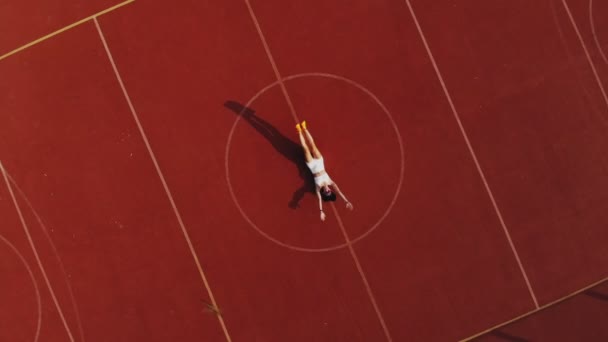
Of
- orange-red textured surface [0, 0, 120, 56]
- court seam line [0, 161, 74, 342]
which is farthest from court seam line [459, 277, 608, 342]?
orange-red textured surface [0, 0, 120, 56]

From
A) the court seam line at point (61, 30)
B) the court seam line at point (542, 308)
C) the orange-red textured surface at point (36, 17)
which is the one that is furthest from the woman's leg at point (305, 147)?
the court seam line at point (542, 308)

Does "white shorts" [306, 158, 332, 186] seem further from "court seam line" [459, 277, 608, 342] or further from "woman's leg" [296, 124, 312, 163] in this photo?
"court seam line" [459, 277, 608, 342]

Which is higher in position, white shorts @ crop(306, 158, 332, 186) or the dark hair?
white shorts @ crop(306, 158, 332, 186)

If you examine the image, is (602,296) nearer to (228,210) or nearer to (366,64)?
(366,64)

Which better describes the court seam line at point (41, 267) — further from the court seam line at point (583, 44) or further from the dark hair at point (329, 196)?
the court seam line at point (583, 44)

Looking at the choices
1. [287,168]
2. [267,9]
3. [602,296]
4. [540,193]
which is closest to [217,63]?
[267,9]
